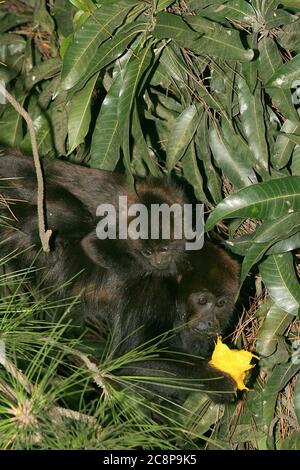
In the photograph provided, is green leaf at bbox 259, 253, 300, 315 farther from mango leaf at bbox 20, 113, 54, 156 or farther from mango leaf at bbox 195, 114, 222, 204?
mango leaf at bbox 20, 113, 54, 156

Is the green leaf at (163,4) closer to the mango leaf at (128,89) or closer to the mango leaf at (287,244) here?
the mango leaf at (128,89)

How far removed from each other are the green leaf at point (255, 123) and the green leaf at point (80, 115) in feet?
1.88

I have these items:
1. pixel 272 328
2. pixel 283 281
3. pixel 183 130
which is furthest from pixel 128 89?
pixel 272 328

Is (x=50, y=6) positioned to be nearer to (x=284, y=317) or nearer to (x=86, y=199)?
(x=86, y=199)

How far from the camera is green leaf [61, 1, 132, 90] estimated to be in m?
3.05

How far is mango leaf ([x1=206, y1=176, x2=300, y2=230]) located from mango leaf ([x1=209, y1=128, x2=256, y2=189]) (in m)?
0.35

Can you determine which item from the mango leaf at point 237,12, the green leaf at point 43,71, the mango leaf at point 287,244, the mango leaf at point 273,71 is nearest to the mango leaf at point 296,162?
the mango leaf at point 273,71

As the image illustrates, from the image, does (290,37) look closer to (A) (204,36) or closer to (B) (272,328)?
(A) (204,36)

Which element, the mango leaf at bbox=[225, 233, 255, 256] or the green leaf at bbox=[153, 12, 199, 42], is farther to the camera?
the mango leaf at bbox=[225, 233, 255, 256]

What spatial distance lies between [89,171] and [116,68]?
0.43m

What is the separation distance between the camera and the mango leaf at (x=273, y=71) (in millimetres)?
3049

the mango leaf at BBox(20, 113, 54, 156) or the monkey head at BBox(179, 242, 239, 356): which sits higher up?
the mango leaf at BBox(20, 113, 54, 156)

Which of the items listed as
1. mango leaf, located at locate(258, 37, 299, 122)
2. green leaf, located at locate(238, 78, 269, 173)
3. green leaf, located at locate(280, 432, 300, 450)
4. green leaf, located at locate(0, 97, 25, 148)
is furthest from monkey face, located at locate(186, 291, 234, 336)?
green leaf, located at locate(0, 97, 25, 148)

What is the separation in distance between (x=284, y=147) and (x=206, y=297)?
2.32ft
